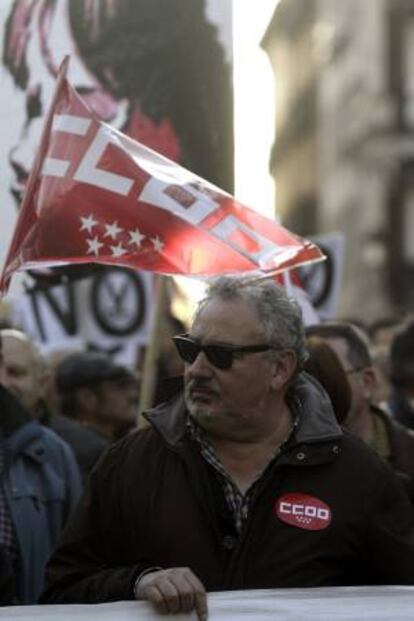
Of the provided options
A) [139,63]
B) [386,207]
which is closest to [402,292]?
[386,207]

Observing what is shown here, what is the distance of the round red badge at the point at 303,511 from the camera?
452cm

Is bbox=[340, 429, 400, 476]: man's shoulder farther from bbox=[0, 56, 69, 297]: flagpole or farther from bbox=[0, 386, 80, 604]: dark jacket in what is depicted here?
bbox=[0, 386, 80, 604]: dark jacket

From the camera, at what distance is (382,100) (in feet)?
209

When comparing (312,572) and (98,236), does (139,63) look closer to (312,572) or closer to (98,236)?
(98,236)

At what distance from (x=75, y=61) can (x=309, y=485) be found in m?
2.20

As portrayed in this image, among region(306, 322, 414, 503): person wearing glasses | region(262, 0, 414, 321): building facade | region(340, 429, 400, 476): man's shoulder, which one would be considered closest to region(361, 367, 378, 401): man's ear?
region(306, 322, 414, 503): person wearing glasses

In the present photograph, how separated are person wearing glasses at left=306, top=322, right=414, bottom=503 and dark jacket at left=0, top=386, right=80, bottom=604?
0.82 m

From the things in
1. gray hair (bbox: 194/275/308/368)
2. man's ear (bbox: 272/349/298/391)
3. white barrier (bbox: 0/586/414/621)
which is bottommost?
white barrier (bbox: 0/586/414/621)

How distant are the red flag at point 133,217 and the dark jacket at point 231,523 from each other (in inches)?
25.1

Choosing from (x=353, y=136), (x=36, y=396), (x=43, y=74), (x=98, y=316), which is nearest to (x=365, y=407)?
(x=36, y=396)

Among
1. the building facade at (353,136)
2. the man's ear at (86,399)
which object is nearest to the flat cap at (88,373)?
the man's ear at (86,399)

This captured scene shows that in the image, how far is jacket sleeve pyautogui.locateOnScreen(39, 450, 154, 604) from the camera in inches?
178

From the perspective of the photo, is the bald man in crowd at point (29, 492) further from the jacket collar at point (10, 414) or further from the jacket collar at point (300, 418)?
the jacket collar at point (300, 418)

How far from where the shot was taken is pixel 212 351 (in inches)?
182
